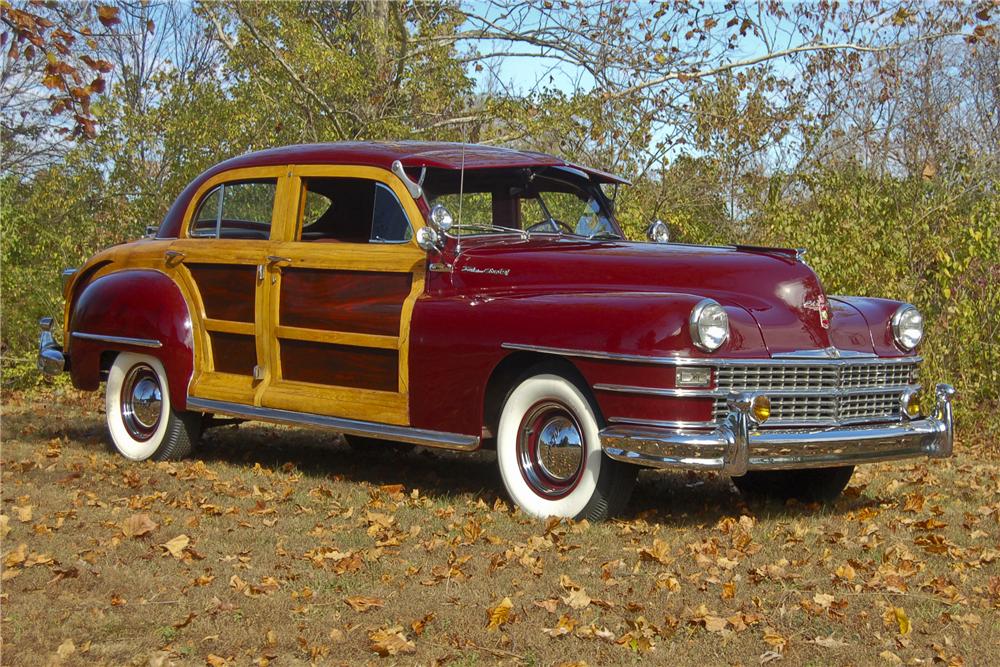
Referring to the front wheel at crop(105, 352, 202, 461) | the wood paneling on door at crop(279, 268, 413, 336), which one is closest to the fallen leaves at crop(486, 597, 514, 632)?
the wood paneling on door at crop(279, 268, 413, 336)

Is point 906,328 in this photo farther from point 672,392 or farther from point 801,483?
point 672,392

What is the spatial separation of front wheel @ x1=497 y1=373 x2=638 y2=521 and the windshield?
1212mm

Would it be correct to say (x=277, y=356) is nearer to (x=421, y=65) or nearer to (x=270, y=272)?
(x=270, y=272)

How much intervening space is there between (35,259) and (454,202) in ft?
30.3

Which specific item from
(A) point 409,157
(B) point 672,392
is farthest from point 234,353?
(B) point 672,392

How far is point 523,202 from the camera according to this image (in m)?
7.71

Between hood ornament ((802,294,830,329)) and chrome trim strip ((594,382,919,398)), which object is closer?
chrome trim strip ((594,382,919,398))

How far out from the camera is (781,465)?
19.6 feet

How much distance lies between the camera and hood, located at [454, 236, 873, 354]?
20.7ft

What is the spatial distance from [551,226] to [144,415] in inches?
123

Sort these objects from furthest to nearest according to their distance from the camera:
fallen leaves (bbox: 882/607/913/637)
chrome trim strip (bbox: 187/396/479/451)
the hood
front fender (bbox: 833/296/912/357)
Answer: chrome trim strip (bbox: 187/396/479/451)
front fender (bbox: 833/296/912/357)
the hood
fallen leaves (bbox: 882/607/913/637)

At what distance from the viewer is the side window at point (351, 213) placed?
732cm

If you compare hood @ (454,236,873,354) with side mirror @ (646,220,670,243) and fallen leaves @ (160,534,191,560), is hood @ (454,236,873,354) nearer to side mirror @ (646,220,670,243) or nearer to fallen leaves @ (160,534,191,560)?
side mirror @ (646,220,670,243)

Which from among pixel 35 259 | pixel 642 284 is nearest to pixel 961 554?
pixel 642 284
